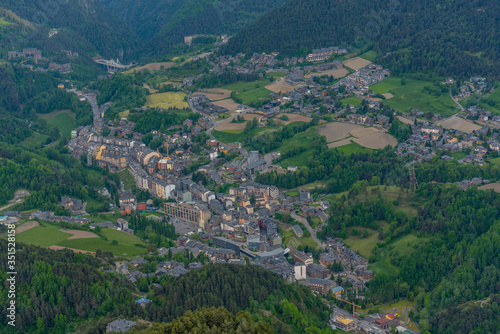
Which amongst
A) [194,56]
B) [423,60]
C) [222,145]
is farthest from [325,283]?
[194,56]

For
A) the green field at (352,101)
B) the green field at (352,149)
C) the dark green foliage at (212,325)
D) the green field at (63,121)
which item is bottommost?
the green field at (63,121)

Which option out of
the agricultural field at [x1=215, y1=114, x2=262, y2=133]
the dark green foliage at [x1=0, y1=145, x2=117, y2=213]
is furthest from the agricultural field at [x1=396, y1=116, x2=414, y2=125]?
the dark green foliage at [x1=0, y1=145, x2=117, y2=213]

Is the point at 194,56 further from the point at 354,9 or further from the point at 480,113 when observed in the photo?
the point at 480,113

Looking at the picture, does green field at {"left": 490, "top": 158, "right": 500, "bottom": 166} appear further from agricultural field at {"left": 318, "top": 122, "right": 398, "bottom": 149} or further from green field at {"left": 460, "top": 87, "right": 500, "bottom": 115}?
green field at {"left": 460, "top": 87, "right": 500, "bottom": 115}

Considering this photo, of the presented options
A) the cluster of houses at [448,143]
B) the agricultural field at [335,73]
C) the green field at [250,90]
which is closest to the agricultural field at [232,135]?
the green field at [250,90]

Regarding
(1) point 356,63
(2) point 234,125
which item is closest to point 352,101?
(1) point 356,63

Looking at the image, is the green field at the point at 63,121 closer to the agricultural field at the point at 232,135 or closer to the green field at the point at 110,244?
the agricultural field at the point at 232,135

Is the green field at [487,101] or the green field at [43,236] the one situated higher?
the green field at [43,236]

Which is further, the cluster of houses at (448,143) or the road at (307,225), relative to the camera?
the cluster of houses at (448,143)

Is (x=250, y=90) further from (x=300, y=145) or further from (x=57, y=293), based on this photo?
(x=57, y=293)
